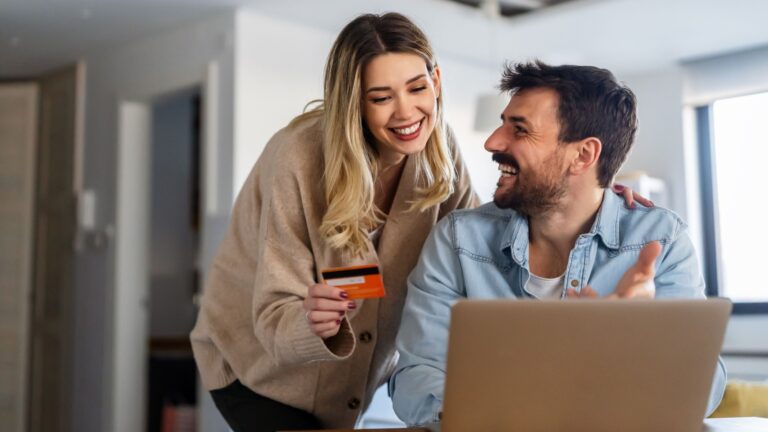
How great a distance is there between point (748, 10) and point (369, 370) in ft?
11.7

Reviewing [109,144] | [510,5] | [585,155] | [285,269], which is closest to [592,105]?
[585,155]

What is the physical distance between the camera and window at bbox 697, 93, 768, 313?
5.38 meters

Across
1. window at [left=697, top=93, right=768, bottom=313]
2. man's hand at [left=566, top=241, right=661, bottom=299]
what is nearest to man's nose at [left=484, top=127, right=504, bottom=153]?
man's hand at [left=566, top=241, right=661, bottom=299]

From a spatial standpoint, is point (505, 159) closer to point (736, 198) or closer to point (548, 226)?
point (548, 226)

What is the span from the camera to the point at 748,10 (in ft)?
15.1

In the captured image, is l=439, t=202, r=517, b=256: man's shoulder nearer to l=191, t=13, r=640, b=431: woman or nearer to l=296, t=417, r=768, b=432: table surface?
l=191, t=13, r=640, b=431: woman

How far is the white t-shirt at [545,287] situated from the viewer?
1.67m

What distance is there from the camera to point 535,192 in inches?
67.4

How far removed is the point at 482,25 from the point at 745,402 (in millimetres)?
→ 3130

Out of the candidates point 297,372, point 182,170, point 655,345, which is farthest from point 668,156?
point 655,345

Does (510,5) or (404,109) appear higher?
(510,5)

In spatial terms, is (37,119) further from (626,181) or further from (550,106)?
(550,106)

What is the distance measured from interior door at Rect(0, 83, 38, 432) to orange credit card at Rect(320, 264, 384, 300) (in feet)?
14.6

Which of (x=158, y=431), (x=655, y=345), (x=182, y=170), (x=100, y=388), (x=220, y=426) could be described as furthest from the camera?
(x=182, y=170)
